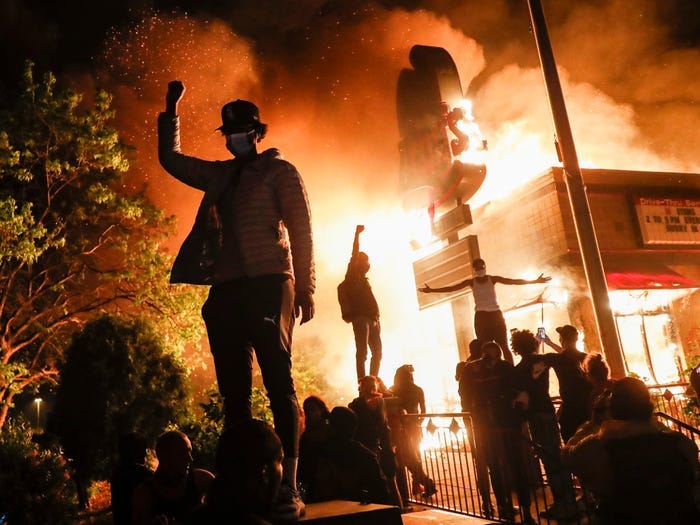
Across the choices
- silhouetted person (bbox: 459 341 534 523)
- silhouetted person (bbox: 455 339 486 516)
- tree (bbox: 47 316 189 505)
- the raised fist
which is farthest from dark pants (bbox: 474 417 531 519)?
tree (bbox: 47 316 189 505)

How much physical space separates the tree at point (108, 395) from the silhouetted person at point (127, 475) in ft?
35.1

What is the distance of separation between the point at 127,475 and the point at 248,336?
7.21 feet

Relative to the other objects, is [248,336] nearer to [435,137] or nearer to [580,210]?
[580,210]

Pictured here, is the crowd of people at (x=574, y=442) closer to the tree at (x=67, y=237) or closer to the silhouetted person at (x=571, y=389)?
the silhouetted person at (x=571, y=389)

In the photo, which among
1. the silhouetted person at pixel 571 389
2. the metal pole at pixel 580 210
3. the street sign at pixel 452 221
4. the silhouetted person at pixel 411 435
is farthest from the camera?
the street sign at pixel 452 221

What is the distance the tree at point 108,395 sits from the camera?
583 inches

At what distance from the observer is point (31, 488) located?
796 centimetres

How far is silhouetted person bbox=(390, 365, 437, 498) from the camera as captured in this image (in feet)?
26.4

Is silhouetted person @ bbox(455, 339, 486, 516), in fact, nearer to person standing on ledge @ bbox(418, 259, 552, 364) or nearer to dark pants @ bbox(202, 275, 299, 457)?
person standing on ledge @ bbox(418, 259, 552, 364)

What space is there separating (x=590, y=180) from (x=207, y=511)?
61.5 ft

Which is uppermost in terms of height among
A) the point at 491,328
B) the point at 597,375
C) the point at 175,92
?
the point at 175,92

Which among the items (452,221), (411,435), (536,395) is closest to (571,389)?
(536,395)

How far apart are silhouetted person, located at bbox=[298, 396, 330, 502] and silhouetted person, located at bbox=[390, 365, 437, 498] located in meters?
2.94

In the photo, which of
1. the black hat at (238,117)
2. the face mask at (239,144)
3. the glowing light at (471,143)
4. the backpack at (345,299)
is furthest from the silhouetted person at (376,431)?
the glowing light at (471,143)
